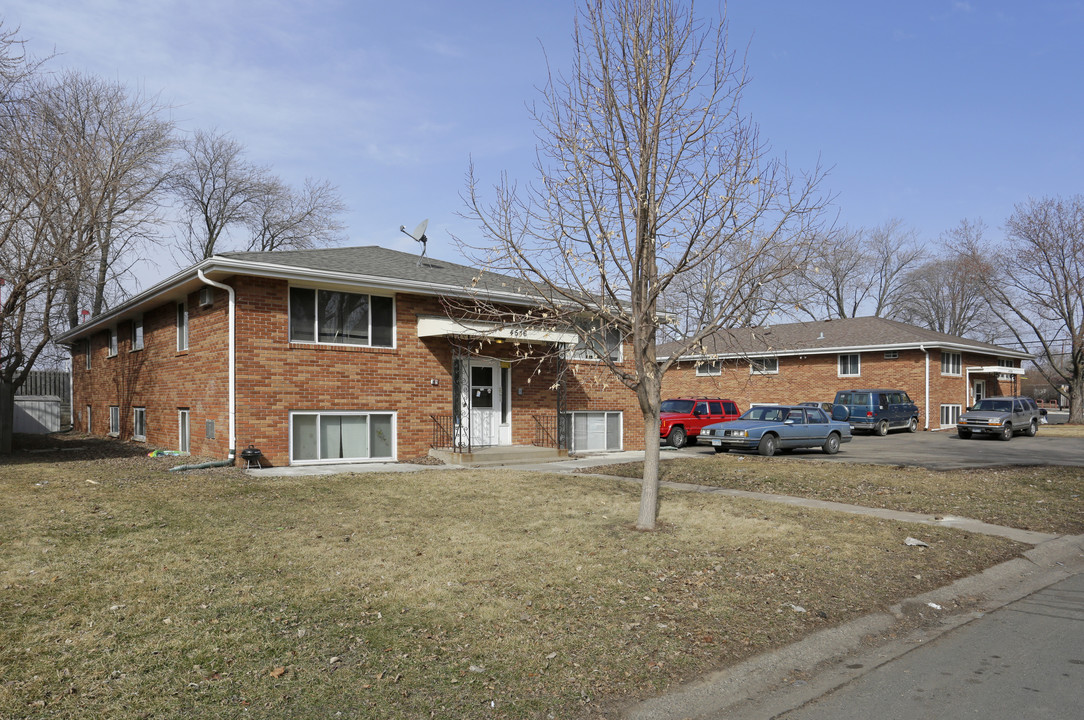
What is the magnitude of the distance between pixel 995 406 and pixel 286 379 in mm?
27833

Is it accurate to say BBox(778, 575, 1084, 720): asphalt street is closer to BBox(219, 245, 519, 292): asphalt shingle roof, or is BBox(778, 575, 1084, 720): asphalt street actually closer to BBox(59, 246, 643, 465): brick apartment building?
BBox(59, 246, 643, 465): brick apartment building

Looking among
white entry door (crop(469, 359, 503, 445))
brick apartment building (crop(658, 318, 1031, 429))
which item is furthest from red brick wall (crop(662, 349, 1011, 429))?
white entry door (crop(469, 359, 503, 445))

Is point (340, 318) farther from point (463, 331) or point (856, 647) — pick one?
point (856, 647)

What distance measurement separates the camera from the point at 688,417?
976 inches

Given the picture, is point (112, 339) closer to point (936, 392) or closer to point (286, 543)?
point (286, 543)

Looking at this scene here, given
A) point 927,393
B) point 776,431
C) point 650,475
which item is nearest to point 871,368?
point 927,393

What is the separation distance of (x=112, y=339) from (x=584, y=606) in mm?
23398

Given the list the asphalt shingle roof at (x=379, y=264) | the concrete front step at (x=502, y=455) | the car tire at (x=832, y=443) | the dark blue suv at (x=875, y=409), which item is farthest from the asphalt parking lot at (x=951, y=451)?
the asphalt shingle roof at (x=379, y=264)

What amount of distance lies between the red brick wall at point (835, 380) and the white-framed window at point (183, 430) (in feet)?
71.4

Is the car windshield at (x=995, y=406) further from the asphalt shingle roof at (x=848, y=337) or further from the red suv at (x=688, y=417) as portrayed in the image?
the red suv at (x=688, y=417)

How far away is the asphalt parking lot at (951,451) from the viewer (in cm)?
1891

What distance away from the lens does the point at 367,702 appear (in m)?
4.07

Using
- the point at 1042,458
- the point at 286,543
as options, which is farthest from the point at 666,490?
the point at 1042,458

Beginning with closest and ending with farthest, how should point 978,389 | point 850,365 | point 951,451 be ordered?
point 951,451 < point 850,365 < point 978,389
